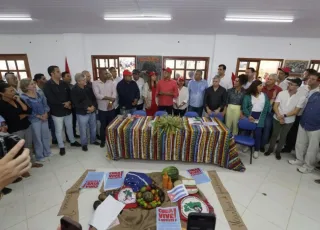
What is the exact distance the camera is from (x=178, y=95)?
4516mm

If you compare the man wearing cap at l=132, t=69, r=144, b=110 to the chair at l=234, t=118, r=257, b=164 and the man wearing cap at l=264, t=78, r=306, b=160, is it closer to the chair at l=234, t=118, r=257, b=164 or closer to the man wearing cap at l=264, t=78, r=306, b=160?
the chair at l=234, t=118, r=257, b=164

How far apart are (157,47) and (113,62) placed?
186 cm

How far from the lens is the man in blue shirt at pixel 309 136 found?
2.94m

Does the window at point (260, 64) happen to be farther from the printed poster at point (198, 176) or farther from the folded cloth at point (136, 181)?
the folded cloth at point (136, 181)

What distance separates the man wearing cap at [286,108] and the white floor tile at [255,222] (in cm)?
192

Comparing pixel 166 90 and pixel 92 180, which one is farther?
pixel 166 90

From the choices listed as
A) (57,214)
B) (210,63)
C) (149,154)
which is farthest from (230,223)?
(210,63)

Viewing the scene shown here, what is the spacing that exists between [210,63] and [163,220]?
5.95 meters

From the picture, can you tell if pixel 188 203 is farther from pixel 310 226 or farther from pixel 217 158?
pixel 310 226

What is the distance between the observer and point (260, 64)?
22.0ft

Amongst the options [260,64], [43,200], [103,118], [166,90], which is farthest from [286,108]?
[43,200]

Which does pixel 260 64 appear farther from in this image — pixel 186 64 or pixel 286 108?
pixel 286 108

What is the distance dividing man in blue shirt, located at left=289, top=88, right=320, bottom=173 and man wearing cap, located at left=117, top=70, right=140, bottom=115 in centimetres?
348

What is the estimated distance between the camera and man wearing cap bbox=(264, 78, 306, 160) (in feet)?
10.7
